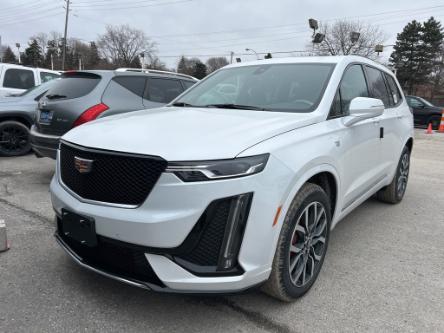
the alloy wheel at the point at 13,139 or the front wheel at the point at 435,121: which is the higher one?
the alloy wheel at the point at 13,139

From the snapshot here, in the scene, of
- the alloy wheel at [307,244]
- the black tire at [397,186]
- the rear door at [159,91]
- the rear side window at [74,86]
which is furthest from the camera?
the rear door at [159,91]

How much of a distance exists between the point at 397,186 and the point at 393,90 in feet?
4.01

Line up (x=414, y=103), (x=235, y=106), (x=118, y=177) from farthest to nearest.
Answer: (x=414, y=103) < (x=235, y=106) < (x=118, y=177)

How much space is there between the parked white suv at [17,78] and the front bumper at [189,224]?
28.6ft

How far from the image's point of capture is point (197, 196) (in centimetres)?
205

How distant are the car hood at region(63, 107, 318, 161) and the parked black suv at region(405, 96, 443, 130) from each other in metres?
17.7

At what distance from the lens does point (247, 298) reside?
8.89 ft

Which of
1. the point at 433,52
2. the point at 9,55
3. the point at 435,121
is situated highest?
the point at 433,52

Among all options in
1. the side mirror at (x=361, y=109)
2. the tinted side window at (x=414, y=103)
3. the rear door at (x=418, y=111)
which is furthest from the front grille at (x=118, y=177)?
the tinted side window at (x=414, y=103)

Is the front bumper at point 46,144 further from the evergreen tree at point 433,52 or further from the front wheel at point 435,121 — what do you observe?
the evergreen tree at point 433,52

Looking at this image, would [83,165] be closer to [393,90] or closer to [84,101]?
[84,101]

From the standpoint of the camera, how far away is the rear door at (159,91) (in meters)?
5.88

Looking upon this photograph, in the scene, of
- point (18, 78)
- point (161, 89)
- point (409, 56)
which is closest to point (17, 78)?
point (18, 78)

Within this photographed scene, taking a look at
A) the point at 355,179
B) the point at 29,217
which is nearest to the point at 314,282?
the point at 355,179
